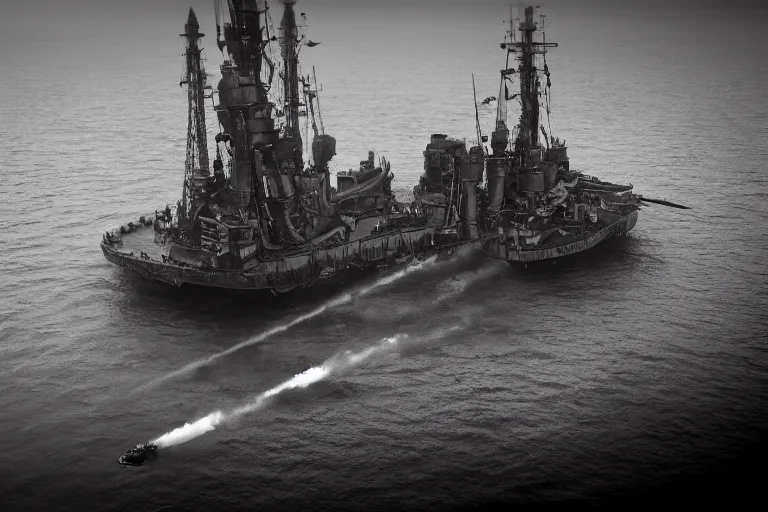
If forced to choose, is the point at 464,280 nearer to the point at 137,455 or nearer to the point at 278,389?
the point at 278,389

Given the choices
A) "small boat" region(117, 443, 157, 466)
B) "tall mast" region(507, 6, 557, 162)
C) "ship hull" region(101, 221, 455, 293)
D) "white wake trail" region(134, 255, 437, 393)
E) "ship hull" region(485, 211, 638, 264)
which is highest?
"tall mast" region(507, 6, 557, 162)

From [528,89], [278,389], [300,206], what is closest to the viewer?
[278,389]

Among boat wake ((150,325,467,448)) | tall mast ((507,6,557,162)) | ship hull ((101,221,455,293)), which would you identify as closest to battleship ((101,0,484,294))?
ship hull ((101,221,455,293))

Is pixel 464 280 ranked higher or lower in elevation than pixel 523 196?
lower

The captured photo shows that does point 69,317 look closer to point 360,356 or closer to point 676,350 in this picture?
point 360,356

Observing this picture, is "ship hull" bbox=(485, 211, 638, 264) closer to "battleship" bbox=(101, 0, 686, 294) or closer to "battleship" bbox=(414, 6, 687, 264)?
"battleship" bbox=(414, 6, 687, 264)

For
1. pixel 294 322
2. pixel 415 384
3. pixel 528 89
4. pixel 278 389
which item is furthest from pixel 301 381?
pixel 528 89
